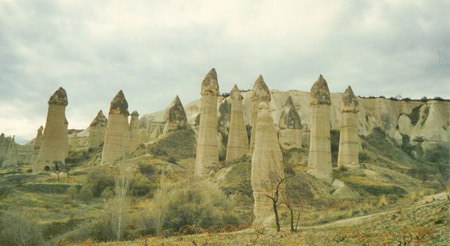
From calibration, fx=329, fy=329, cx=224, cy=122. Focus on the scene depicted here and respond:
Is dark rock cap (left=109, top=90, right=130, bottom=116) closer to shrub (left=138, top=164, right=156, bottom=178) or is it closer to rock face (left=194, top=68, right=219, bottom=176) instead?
shrub (left=138, top=164, right=156, bottom=178)

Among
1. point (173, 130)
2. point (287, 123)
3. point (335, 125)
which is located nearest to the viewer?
point (173, 130)

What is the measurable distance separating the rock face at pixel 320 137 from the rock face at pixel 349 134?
20.7ft

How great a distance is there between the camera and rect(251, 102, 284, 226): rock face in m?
11.8

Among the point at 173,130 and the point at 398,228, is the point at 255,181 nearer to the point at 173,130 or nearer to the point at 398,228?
the point at 398,228

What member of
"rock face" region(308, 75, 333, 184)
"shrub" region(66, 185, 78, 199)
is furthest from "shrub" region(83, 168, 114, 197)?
"rock face" region(308, 75, 333, 184)

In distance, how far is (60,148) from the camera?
95.3 feet

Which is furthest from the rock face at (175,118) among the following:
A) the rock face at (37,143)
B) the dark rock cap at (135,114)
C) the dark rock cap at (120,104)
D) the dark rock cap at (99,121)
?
the rock face at (37,143)

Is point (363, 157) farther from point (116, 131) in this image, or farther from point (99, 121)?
point (99, 121)

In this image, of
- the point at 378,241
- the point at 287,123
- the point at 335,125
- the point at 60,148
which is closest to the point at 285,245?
the point at 378,241

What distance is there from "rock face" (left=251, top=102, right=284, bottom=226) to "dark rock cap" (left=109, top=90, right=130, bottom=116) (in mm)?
22971

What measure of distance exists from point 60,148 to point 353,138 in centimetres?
2743

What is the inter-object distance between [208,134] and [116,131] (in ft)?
36.7

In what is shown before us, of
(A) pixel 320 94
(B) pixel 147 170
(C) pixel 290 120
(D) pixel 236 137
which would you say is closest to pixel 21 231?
(B) pixel 147 170

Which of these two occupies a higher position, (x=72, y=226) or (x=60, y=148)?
(x=60, y=148)
